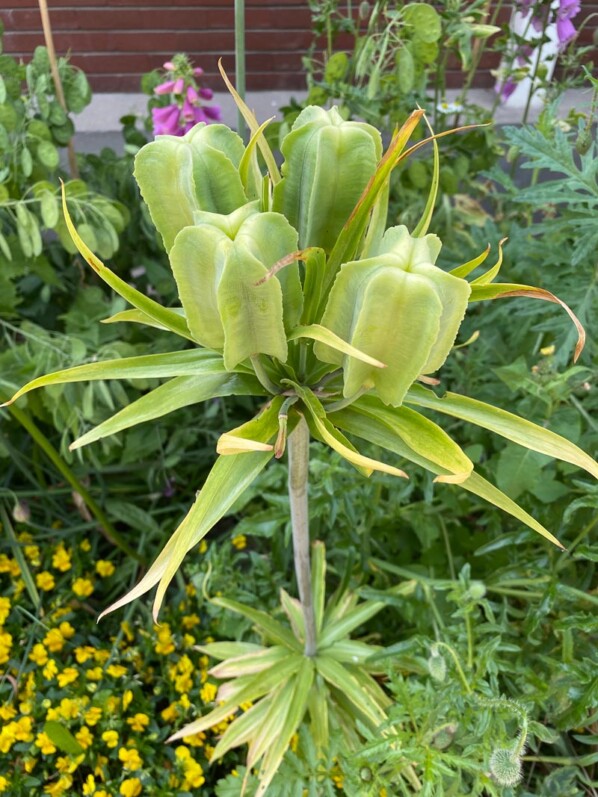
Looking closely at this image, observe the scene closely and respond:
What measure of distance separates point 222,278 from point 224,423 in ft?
3.31

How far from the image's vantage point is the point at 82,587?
1268 mm

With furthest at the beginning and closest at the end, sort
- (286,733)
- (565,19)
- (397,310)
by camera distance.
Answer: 1. (565,19)
2. (286,733)
3. (397,310)

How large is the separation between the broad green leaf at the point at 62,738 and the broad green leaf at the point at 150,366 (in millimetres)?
710

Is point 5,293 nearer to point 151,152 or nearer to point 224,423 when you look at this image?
point 224,423

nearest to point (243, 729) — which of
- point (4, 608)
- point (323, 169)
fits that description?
point (4, 608)

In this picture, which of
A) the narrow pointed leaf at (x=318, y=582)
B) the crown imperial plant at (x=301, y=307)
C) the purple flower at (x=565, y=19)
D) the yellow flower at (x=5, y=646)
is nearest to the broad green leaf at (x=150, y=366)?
the crown imperial plant at (x=301, y=307)

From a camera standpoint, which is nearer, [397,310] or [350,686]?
[397,310]

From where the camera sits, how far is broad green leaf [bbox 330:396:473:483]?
46 cm

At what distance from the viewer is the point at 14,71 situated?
44.7 inches

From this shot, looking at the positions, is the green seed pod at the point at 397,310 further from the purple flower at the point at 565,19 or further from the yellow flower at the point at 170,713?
the purple flower at the point at 565,19

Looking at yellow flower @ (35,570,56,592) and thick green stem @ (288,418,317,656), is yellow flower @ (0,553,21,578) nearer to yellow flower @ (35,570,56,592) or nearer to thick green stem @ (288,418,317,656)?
yellow flower @ (35,570,56,592)

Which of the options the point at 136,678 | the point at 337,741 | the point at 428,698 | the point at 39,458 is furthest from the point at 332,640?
the point at 39,458

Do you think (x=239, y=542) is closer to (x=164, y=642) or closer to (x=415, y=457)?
(x=164, y=642)

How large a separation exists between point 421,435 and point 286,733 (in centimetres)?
59
